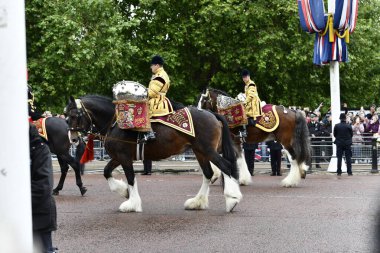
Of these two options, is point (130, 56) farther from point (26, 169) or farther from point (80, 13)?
point (26, 169)

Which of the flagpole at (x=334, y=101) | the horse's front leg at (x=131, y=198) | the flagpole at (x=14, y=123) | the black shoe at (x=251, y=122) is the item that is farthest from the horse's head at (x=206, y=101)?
the flagpole at (x=14, y=123)

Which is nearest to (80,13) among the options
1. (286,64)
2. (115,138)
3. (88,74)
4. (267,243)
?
(88,74)

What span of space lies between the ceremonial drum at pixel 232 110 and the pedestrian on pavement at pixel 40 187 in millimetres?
11210

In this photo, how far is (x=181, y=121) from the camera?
12680 mm

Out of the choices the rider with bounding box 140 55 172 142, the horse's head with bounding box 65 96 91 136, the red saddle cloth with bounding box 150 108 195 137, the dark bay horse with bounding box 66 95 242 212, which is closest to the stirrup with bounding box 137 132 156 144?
the rider with bounding box 140 55 172 142

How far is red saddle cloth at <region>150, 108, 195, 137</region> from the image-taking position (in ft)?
41.4

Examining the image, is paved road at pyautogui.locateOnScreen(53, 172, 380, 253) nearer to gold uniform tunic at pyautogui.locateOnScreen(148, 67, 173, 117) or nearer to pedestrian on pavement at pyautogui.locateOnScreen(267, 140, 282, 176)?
gold uniform tunic at pyautogui.locateOnScreen(148, 67, 173, 117)

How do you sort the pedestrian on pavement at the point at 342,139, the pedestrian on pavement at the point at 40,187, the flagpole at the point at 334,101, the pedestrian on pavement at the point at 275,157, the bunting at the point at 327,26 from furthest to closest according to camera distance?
the flagpole at the point at 334,101 < the bunting at the point at 327,26 < the pedestrian on pavement at the point at 342,139 < the pedestrian on pavement at the point at 275,157 < the pedestrian on pavement at the point at 40,187

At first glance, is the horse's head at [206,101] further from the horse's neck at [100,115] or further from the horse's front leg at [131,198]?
the horse's front leg at [131,198]

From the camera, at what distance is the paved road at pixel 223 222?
9.20m

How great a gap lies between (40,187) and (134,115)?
640 centimetres

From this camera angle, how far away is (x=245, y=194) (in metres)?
15.9

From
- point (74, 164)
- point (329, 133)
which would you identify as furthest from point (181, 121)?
point (329, 133)

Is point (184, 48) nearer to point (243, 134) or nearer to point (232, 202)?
point (243, 134)
